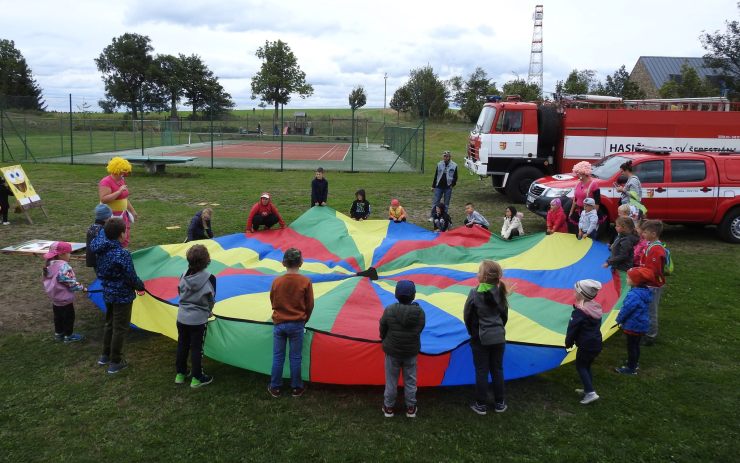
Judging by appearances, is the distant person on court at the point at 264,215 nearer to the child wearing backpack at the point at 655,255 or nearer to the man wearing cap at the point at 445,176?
the man wearing cap at the point at 445,176

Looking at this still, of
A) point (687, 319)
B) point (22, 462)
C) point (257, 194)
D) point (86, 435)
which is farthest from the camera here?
point (257, 194)

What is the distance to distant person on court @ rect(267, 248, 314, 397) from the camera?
4.73 meters

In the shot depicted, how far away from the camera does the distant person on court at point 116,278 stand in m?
5.18

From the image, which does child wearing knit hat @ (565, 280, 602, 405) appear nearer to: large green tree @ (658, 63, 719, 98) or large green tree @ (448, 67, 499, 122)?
large green tree @ (658, 63, 719, 98)

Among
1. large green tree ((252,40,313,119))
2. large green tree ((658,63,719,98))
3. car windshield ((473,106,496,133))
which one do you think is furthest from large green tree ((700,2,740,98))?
large green tree ((252,40,313,119))

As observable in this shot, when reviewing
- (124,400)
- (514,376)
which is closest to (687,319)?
(514,376)

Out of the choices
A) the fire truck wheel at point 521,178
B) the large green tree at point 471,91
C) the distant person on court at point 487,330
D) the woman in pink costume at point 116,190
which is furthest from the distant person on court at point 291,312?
the large green tree at point 471,91

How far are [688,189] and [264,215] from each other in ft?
27.4

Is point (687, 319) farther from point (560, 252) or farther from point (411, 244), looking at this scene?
point (411, 244)

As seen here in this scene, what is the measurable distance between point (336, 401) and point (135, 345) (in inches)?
99.1

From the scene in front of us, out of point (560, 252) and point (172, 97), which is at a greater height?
point (172, 97)

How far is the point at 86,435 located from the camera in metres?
4.31

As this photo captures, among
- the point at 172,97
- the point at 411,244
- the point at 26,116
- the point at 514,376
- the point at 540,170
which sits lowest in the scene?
the point at 514,376

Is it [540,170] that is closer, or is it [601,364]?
[601,364]
